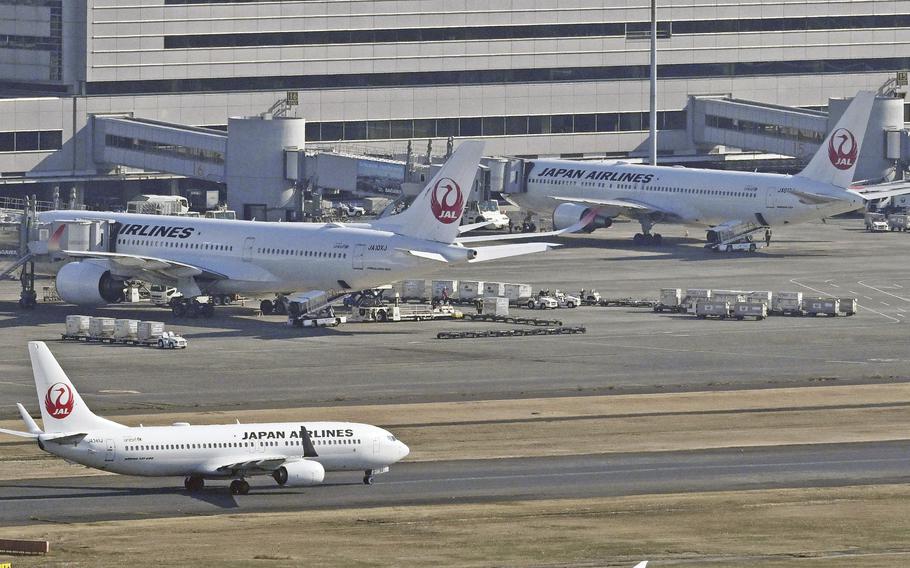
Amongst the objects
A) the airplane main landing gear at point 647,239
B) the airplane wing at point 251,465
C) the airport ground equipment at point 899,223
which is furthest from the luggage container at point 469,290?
the airport ground equipment at point 899,223

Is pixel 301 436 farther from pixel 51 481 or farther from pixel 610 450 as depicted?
pixel 610 450

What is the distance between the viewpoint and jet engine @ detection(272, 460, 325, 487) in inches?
2517

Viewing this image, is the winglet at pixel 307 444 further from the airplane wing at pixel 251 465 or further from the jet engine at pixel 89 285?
the jet engine at pixel 89 285

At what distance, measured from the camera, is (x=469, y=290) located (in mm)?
110375

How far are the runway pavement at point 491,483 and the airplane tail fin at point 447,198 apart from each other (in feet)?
91.5

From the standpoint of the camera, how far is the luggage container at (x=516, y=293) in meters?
109

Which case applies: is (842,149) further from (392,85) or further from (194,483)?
(194,483)

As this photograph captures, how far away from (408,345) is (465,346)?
9.17ft

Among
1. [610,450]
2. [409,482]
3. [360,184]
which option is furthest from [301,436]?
[360,184]

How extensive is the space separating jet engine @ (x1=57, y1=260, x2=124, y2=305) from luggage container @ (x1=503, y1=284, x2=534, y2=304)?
2123cm

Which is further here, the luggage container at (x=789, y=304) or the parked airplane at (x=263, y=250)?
the luggage container at (x=789, y=304)

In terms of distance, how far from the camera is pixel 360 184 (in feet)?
484

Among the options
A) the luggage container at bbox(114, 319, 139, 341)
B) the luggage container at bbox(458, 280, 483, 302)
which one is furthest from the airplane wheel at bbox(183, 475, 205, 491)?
the luggage container at bbox(458, 280, 483, 302)

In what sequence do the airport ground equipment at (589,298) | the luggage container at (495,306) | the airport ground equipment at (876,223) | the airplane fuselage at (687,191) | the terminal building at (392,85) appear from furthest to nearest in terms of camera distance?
the terminal building at (392,85) → the airport ground equipment at (876,223) → the airplane fuselage at (687,191) → the airport ground equipment at (589,298) → the luggage container at (495,306)
